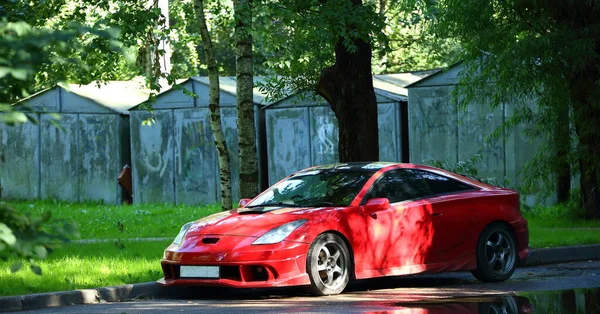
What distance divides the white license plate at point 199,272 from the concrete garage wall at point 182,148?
16.3 meters

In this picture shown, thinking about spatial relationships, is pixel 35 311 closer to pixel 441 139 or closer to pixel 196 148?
pixel 441 139

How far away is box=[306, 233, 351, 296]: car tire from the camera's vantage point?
1040cm

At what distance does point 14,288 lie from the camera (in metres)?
10.8

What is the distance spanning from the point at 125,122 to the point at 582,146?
13.6 meters

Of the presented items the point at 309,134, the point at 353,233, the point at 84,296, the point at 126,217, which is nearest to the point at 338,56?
the point at 353,233

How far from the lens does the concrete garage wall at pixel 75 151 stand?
28609 mm

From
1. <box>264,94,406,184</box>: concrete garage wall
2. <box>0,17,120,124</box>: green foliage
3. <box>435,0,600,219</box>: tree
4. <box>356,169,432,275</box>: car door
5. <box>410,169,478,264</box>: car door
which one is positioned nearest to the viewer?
<box>0,17,120,124</box>: green foliage

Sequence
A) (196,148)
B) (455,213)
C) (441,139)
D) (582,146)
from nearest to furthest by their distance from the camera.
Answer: (455,213)
(582,146)
(441,139)
(196,148)

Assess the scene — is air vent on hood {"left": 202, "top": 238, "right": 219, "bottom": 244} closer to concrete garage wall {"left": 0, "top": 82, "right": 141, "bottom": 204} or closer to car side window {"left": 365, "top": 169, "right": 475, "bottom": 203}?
car side window {"left": 365, "top": 169, "right": 475, "bottom": 203}

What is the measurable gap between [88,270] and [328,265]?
298cm

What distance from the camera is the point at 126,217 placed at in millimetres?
22203

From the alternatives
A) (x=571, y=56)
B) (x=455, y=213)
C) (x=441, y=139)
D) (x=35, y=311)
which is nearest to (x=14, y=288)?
(x=35, y=311)

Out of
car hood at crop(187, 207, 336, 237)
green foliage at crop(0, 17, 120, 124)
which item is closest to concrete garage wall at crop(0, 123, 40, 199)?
car hood at crop(187, 207, 336, 237)

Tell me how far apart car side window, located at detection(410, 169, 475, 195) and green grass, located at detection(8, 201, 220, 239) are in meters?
6.76
